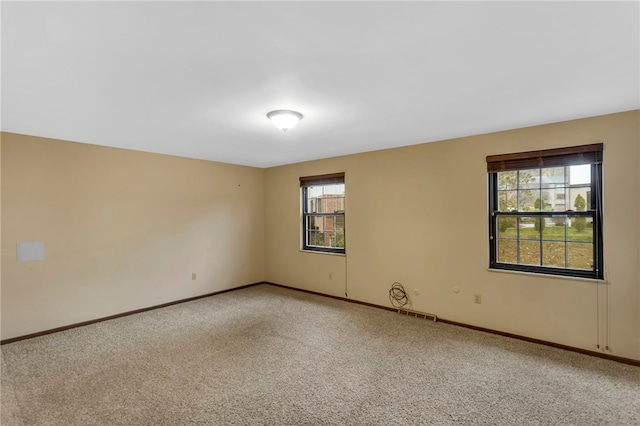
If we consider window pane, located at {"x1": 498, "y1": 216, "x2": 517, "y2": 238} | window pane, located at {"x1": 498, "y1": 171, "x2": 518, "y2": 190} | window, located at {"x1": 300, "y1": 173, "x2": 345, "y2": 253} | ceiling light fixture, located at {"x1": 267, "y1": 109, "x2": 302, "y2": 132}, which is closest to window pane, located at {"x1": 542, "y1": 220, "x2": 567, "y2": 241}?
window pane, located at {"x1": 498, "y1": 216, "x2": 517, "y2": 238}

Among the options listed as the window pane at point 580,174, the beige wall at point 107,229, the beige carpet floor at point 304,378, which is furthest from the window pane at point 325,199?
the window pane at point 580,174

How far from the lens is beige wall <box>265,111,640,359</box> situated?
283 centimetres

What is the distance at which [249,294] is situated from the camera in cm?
527

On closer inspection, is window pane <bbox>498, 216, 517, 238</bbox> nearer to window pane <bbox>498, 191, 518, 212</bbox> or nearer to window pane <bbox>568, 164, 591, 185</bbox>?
window pane <bbox>498, 191, 518, 212</bbox>

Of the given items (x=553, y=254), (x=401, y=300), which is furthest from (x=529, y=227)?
(x=401, y=300)

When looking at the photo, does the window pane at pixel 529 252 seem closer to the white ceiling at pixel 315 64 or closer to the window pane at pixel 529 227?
the window pane at pixel 529 227

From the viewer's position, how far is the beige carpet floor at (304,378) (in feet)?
6.92

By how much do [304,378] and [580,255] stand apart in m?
3.07

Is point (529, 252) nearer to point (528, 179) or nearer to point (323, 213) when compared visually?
point (528, 179)

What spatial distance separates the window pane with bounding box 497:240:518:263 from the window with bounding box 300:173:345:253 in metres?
2.31

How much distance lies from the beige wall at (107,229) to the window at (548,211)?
4281mm

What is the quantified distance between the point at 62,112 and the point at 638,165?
17.6 ft

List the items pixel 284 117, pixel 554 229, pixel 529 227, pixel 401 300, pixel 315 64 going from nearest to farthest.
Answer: pixel 315 64 < pixel 284 117 < pixel 554 229 < pixel 529 227 < pixel 401 300

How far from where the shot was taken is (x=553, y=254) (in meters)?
3.27
